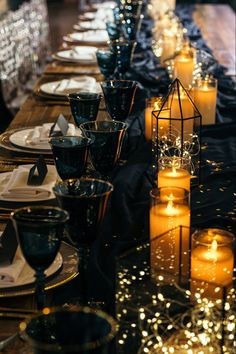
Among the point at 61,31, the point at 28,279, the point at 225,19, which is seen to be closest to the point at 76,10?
the point at 61,31

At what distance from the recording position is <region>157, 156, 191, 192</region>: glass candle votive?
1660 millimetres

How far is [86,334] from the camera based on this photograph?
78 cm

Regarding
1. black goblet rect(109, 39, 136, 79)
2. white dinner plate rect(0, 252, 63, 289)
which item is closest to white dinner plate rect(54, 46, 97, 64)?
black goblet rect(109, 39, 136, 79)

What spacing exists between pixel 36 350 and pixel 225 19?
5718 millimetres

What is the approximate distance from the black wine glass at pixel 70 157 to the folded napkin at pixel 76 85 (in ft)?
4.80

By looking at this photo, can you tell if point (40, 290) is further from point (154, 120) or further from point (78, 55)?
point (78, 55)

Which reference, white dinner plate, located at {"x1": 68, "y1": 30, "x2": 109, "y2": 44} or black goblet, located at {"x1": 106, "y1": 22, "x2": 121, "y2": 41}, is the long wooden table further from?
white dinner plate, located at {"x1": 68, "y1": 30, "x2": 109, "y2": 44}

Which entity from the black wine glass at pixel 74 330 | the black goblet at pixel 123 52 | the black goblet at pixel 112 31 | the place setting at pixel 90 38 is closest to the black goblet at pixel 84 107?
the black goblet at pixel 123 52

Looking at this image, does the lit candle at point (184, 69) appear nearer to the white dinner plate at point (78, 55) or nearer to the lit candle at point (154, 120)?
the lit candle at point (154, 120)

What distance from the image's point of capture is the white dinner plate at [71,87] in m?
2.93

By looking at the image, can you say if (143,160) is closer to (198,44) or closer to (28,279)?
(28,279)

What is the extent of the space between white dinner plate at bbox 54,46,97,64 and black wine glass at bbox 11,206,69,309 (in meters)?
2.75

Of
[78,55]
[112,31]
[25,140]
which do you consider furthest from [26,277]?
[78,55]

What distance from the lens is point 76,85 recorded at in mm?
3010
